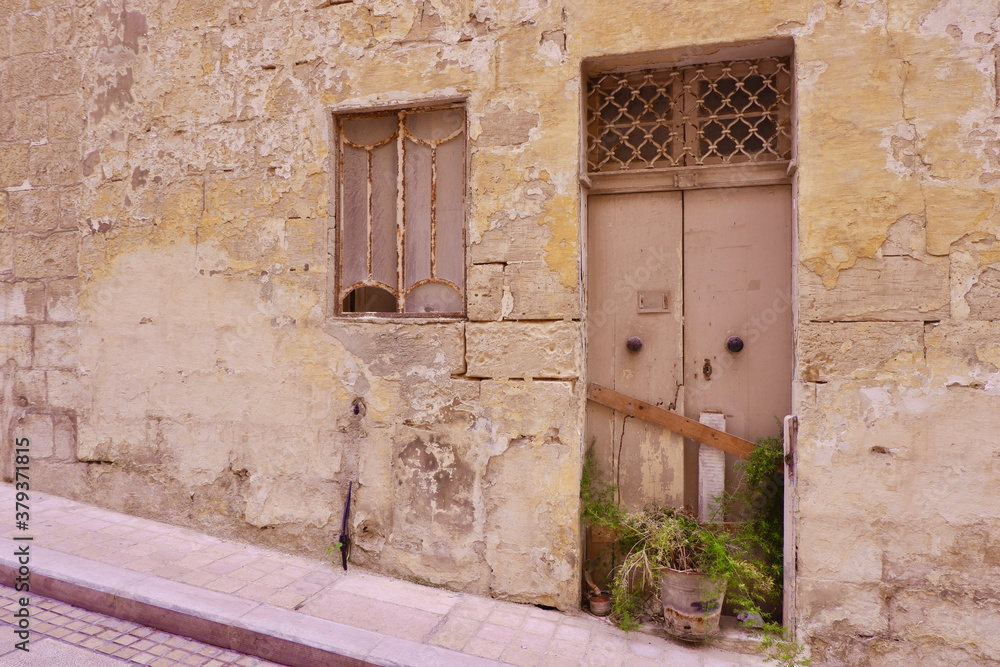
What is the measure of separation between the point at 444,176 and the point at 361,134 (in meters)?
0.62

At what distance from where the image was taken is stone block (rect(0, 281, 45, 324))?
14.4 feet

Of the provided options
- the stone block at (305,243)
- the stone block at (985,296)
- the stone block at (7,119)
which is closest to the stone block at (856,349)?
the stone block at (985,296)

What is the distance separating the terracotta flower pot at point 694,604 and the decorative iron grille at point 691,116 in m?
2.28

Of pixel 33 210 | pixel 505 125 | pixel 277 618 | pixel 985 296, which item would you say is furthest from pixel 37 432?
pixel 985 296

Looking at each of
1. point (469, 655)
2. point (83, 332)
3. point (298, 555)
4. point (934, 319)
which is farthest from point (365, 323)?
point (934, 319)

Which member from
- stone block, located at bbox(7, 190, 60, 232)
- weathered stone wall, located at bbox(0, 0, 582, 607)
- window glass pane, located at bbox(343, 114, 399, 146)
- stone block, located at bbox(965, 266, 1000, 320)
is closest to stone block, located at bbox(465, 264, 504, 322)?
weathered stone wall, located at bbox(0, 0, 582, 607)

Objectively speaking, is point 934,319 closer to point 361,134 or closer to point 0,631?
point 361,134

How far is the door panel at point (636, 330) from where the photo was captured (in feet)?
11.7

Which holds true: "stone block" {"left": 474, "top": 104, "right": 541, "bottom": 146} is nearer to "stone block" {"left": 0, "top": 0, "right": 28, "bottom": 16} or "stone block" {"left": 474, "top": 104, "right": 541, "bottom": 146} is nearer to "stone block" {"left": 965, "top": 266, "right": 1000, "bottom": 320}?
"stone block" {"left": 965, "top": 266, "right": 1000, "bottom": 320}

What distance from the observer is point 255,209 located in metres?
3.91

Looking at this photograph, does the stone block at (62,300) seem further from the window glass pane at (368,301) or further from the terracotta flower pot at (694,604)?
the terracotta flower pot at (694,604)

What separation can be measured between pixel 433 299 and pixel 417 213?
1.83 ft

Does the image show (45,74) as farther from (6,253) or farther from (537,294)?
(537,294)

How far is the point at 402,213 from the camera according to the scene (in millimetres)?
3830
